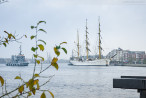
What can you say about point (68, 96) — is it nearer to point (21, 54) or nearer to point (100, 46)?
point (100, 46)

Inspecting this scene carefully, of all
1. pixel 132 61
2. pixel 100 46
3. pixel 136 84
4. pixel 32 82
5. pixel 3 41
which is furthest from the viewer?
pixel 132 61

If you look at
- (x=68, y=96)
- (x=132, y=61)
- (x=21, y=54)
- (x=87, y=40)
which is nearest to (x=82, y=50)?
(x=87, y=40)

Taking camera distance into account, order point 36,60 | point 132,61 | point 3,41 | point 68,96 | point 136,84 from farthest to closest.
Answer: point 132,61 < point 68,96 < point 136,84 < point 3,41 < point 36,60

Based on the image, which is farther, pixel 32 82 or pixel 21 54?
pixel 21 54

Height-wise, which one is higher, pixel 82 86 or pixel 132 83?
pixel 132 83

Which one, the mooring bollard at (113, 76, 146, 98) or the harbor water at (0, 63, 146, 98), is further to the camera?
the harbor water at (0, 63, 146, 98)

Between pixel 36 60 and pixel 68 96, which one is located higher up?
pixel 36 60

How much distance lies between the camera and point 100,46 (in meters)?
103

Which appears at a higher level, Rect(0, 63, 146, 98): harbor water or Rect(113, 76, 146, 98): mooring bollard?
Rect(113, 76, 146, 98): mooring bollard

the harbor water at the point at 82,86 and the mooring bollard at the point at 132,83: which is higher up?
the mooring bollard at the point at 132,83

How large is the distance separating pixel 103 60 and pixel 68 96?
325 ft

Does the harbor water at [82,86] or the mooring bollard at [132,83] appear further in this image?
the harbor water at [82,86]

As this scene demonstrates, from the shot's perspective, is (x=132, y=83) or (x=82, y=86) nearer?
(x=132, y=83)

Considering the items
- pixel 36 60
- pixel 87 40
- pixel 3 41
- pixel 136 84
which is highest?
pixel 87 40
